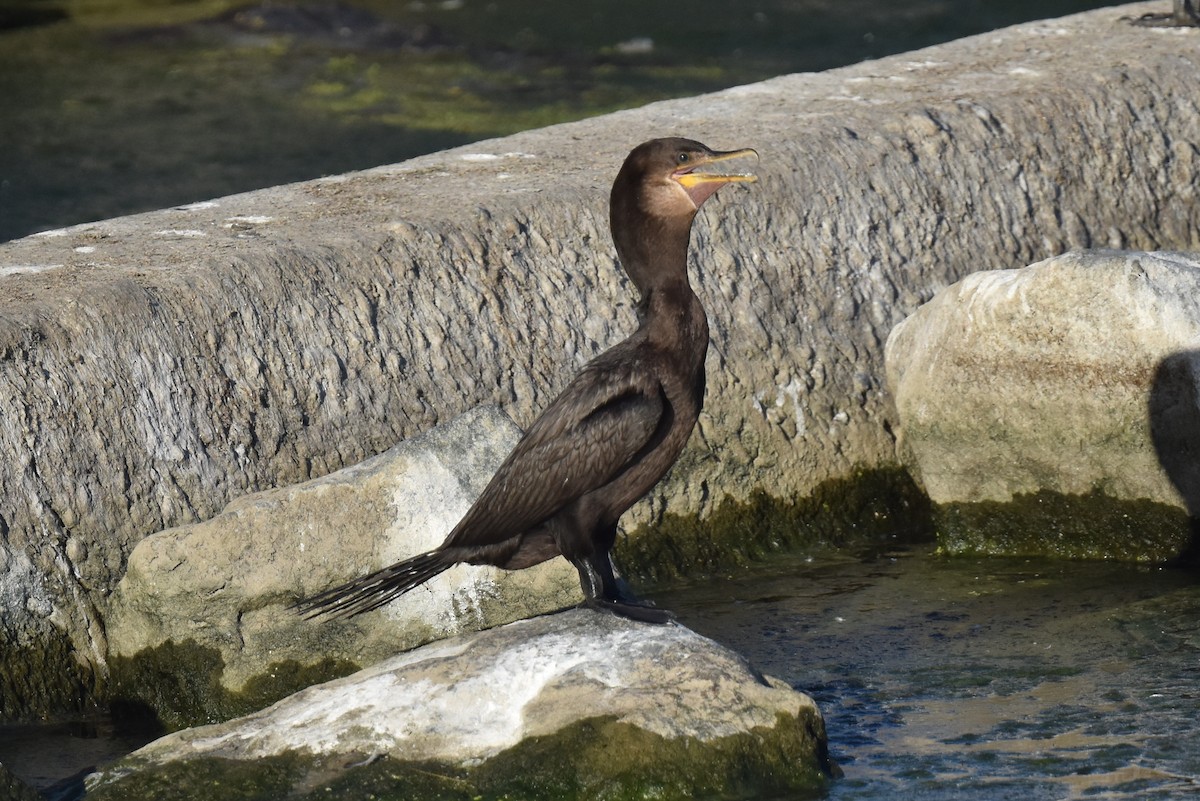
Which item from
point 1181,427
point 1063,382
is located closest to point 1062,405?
point 1063,382

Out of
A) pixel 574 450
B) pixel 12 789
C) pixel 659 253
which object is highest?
pixel 659 253

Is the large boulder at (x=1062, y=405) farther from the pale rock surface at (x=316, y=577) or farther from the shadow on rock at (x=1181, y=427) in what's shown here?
the pale rock surface at (x=316, y=577)

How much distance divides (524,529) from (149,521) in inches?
69.9

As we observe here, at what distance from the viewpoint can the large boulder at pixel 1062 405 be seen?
7.58 metres

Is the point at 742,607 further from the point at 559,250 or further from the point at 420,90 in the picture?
the point at 420,90

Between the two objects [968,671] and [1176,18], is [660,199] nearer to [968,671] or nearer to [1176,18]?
[968,671]

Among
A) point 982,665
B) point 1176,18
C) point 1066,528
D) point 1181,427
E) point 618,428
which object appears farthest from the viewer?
point 1176,18

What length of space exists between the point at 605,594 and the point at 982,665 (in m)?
1.56

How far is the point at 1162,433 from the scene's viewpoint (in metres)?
7.63

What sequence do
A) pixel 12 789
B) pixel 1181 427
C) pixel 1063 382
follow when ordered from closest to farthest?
pixel 12 789
pixel 1181 427
pixel 1063 382

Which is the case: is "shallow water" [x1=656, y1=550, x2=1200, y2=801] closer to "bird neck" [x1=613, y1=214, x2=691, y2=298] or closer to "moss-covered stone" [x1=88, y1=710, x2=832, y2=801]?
"moss-covered stone" [x1=88, y1=710, x2=832, y2=801]

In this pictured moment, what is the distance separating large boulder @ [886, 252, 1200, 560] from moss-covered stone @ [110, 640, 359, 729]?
9.49 feet

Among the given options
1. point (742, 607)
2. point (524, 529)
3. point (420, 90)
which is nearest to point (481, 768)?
point (524, 529)

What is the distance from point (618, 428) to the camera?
5.74 meters
